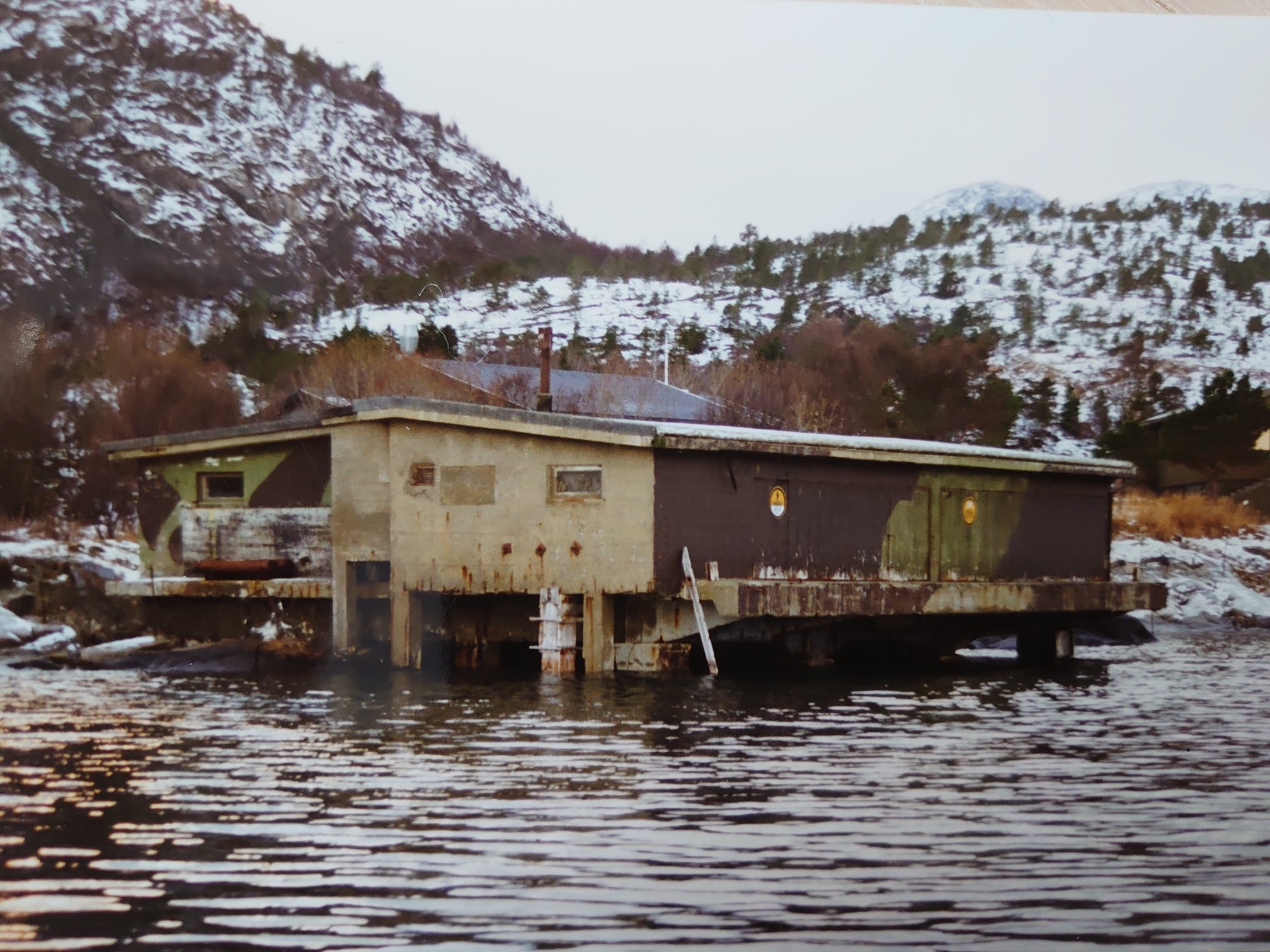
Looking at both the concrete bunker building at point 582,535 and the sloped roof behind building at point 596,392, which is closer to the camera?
the concrete bunker building at point 582,535

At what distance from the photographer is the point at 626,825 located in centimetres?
885

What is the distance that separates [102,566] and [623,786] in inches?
417

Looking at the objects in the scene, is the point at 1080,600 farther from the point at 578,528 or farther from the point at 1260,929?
the point at 1260,929

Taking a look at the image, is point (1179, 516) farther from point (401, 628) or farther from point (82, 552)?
point (82, 552)

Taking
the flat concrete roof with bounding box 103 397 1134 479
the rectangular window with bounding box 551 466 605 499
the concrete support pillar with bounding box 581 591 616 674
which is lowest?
the concrete support pillar with bounding box 581 591 616 674

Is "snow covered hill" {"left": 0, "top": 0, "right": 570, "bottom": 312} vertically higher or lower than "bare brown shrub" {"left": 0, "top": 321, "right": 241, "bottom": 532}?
higher

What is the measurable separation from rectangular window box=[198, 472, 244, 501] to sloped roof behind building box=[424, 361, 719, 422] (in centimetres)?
379

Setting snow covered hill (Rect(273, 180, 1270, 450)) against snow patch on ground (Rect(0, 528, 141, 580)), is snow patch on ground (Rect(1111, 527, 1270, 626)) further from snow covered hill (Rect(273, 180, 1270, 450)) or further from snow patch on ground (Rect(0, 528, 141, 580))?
snow patch on ground (Rect(0, 528, 141, 580))

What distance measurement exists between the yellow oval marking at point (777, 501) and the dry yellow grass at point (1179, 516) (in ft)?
16.1

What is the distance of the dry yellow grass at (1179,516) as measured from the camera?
18.0m

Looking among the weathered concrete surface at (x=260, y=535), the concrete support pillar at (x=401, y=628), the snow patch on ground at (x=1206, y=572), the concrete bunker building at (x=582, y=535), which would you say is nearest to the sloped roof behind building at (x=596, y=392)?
the concrete bunker building at (x=582, y=535)

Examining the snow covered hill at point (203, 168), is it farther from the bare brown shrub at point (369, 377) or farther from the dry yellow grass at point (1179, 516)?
the dry yellow grass at point (1179, 516)

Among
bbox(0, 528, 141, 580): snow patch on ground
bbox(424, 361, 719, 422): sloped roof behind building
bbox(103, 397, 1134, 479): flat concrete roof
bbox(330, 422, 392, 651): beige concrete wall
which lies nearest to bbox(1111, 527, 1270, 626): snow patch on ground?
bbox(103, 397, 1134, 479): flat concrete roof

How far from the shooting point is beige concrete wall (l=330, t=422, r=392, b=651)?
63.9ft
